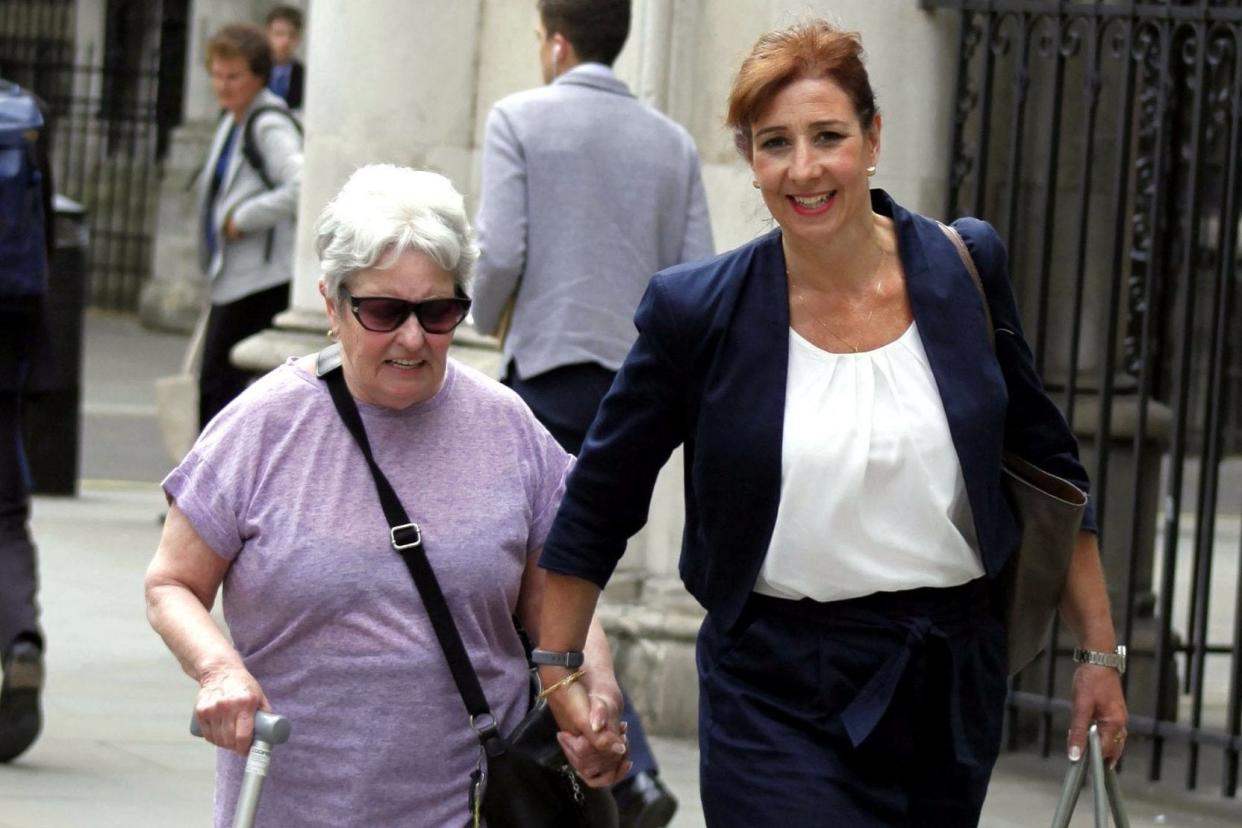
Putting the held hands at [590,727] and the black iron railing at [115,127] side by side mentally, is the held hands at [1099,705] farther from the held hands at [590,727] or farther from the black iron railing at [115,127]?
the black iron railing at [115,127]

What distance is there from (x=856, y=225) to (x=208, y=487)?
0.94 meters

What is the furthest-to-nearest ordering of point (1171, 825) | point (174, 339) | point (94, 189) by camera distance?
point (94, 189)
point (174, 339)
point (1171, 825)

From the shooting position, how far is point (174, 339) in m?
20.8

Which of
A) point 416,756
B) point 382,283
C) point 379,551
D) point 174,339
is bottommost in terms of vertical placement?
point 174,339

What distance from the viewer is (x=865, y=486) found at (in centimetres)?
337

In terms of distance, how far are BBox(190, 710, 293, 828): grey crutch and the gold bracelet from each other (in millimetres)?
422

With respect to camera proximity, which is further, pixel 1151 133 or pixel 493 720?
pixel 1151 133

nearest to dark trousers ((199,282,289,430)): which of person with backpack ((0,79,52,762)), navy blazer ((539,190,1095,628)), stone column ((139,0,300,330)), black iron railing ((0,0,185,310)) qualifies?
person with backpack ((0,79,52,762))

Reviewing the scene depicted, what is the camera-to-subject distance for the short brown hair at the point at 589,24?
596 centimetres

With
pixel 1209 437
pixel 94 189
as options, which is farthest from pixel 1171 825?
pixel 94 189

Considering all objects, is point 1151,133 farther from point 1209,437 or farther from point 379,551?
point 379,551

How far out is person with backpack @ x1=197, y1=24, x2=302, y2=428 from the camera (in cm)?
959

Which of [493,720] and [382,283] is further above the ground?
[382,283]

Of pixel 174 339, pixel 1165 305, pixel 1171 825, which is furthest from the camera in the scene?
pixel 174 339
